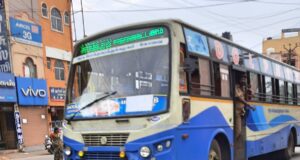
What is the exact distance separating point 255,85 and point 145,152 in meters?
5.07

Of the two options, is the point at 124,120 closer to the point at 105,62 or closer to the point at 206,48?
the point at 105,62

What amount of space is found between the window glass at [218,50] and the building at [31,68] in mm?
18518

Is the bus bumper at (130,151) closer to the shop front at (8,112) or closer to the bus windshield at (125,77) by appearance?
the bus windshield at (125,77)

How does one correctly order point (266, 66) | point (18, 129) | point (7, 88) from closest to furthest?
1. point (266, 66)
2. point (7, 88)
3. point (18, 129)

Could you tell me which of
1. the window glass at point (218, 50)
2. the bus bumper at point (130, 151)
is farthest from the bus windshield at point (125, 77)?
the window glass at point (218, 50)

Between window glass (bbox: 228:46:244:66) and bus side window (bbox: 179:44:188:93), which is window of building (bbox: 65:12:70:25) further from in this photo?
bus side window (bbox: 179:44:188:93)

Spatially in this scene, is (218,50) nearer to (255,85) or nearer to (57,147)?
(255,85)

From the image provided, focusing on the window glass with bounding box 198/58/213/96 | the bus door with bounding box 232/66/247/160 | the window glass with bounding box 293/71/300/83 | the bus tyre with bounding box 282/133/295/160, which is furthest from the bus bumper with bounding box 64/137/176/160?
the window glass with bounding box 293/71/300/83

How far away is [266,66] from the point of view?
11984mm

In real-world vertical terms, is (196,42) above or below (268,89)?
above

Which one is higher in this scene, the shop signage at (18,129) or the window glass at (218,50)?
the window glass at (218,50)

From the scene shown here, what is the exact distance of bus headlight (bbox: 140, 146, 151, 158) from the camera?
22.1ft

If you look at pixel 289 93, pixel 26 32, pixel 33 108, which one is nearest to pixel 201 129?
pixel 289 93

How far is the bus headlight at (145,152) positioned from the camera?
6.74 metres
